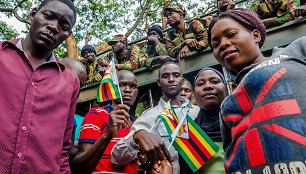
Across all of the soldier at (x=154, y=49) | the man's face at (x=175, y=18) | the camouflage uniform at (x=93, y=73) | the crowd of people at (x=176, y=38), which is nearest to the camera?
the crowd of people at (x=176, y=38)

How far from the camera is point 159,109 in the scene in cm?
295

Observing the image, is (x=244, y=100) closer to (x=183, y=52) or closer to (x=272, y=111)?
(x=272, y=111)

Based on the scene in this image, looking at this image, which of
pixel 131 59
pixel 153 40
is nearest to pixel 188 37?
pixel 153 40

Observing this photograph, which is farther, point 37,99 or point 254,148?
point 37,99

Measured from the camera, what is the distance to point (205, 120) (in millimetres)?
2576

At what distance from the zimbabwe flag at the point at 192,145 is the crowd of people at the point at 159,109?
11 centimetres

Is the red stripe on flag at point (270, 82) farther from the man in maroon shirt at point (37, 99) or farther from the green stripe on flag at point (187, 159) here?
the man in maroon shirt at point (37, 99)

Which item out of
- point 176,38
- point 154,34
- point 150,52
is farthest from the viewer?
point 154,34

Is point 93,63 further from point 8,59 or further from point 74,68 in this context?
point 8,59

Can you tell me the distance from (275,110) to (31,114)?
4.79 feet

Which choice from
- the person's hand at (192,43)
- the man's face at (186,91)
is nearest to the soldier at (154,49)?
the person's hand at (192,43)

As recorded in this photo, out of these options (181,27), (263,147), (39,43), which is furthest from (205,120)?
(181,27)

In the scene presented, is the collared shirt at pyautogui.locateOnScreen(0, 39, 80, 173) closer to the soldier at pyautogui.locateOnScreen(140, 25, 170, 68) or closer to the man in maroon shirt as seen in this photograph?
the man in maroon shirt

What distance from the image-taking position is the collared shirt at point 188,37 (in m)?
4.89
